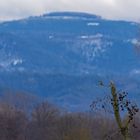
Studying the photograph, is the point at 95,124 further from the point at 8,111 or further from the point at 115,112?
the point at 115,112

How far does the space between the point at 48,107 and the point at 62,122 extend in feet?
51.0

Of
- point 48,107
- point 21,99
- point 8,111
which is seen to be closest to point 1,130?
point 8,111

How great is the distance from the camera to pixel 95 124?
224 ft

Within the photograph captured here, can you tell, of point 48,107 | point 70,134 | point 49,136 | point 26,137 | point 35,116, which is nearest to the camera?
point 70,134

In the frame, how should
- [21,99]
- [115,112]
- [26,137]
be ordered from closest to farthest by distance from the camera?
[115,112]
[26,137]
[21,99]

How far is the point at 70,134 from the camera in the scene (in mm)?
48969

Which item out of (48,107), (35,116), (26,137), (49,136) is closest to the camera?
(49,136)

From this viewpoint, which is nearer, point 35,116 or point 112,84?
point 112,84

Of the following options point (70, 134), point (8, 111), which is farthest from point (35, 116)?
→ point (70, 134)

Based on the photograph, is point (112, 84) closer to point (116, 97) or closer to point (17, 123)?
point (116, 97)

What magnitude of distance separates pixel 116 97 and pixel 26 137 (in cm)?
5730

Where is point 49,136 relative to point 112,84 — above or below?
above

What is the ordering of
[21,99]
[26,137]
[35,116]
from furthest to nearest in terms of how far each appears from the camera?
[21,99] → [35,116] → [26,137]

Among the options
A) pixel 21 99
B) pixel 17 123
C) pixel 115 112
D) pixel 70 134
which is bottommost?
pixel 115 112
